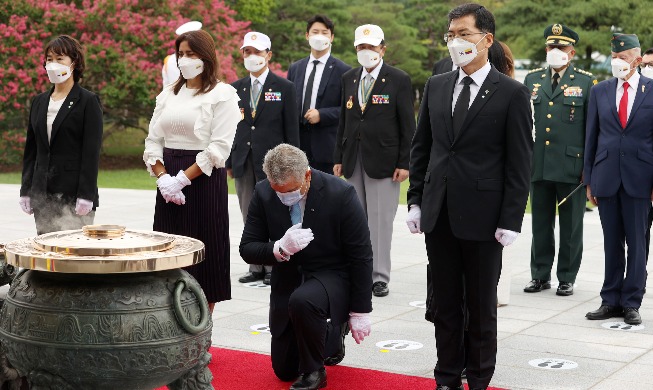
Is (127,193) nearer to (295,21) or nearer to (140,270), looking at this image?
(140,270)

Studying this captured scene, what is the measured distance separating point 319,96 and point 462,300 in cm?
335

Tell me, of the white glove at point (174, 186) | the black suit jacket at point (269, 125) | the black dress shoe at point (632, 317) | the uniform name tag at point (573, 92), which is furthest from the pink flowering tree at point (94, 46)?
the white glove at point (174, 186)

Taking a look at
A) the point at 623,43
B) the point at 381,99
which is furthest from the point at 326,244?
the point at 623,43

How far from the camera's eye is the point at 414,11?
34.6 meters

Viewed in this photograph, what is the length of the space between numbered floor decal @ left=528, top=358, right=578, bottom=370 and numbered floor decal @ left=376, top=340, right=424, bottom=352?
66 cm

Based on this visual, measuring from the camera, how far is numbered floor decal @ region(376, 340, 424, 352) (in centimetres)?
563

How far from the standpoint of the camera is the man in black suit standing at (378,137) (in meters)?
7.22

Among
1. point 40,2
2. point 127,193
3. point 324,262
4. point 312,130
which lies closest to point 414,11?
point 40,2

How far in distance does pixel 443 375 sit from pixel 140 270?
5.37ft

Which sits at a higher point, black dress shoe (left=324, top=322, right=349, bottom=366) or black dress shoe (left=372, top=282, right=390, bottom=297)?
black dress shoe (left=324, top=322, right=349, bottom=366)

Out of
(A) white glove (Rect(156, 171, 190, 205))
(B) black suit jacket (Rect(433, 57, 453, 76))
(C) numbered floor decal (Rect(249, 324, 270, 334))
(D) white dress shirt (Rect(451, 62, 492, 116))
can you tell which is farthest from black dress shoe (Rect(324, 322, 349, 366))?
(B) black suit jacket (Rect(433, 57, 453, 76))

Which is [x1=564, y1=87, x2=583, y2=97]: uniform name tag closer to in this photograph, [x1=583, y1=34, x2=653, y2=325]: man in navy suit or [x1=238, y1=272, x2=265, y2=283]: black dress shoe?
[x1=583, y1=34, x2=653, y2=325]: man in navy suit

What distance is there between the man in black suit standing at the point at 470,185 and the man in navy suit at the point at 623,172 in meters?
1.97

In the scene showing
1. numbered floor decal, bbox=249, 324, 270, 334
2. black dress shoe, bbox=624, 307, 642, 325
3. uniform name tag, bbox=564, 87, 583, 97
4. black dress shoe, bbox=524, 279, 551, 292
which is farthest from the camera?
black dress shoe, bbox=524, 279, 551, 292
